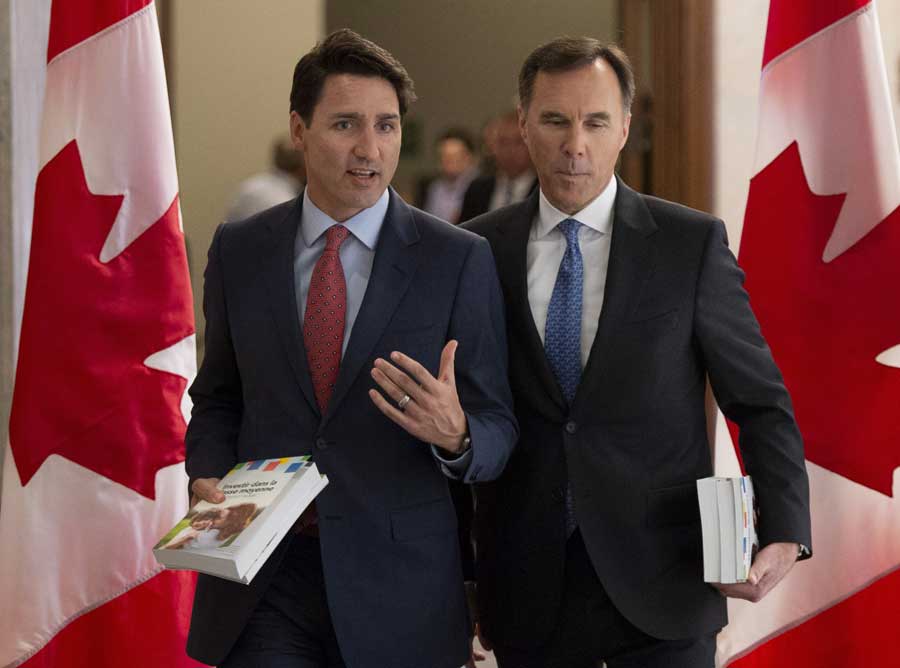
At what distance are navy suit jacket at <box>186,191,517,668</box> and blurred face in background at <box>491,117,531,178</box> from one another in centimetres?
334

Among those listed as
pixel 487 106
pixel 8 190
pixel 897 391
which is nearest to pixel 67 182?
pixel 8 190

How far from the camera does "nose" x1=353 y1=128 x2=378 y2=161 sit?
7.05ft

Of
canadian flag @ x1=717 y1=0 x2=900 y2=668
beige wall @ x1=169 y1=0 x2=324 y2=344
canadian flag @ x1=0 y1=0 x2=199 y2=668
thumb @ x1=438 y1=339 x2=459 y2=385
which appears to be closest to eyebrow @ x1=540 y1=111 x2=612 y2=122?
thumb @ x1=438 y1=339 x2=459 y2=385

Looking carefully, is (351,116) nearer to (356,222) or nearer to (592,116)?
(356,222)

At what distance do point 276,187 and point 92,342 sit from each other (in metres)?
3.76

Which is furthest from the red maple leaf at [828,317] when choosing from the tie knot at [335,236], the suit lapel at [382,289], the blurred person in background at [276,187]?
the blurred person in background at [276,187]

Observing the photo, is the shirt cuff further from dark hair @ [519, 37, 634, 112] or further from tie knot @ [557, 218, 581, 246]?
dark hair @ [519, 37, 634, 112]

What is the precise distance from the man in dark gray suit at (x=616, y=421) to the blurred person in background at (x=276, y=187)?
422cm

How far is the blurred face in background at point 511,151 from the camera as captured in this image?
5.49 m

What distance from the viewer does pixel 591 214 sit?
232 cm

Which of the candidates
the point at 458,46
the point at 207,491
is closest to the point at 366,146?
the point at 207,491

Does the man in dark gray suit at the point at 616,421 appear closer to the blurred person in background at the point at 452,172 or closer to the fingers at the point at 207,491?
the fingers at the point at 207,491

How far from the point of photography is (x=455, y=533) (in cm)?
215

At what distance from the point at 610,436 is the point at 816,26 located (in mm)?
1359
